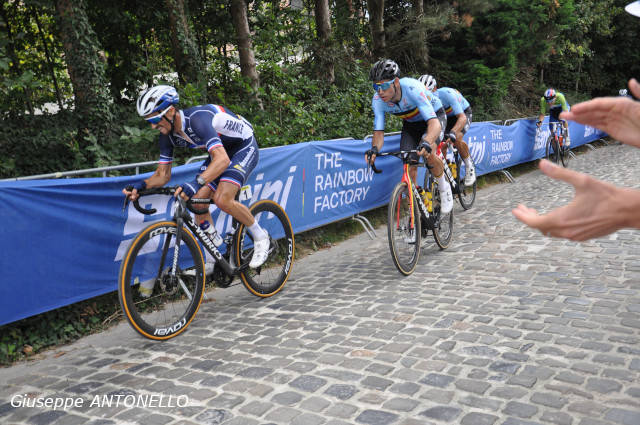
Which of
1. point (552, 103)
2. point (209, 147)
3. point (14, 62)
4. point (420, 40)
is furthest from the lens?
point (420, 40)

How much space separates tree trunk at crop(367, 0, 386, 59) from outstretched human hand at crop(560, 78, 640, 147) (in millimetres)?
15588

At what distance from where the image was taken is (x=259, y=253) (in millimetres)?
5426

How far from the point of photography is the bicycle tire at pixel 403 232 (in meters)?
5.87

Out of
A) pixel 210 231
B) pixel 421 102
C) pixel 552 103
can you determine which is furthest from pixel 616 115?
pixel 552 103

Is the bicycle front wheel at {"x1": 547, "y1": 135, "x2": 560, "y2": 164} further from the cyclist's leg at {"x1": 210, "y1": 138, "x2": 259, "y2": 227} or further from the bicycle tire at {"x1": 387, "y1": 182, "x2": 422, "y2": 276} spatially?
the cyclist's leg at {"x1": 210, "y1": 138, "x2": 259, "y2": 227}

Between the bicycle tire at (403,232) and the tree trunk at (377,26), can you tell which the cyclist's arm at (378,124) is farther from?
the tree trunk at (377,26)

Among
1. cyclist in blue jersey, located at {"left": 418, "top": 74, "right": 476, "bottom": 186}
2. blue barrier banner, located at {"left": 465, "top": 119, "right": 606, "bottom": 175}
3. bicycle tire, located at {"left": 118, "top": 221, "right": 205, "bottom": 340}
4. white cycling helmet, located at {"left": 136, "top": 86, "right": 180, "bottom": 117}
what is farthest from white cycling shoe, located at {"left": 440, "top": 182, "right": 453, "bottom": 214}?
blue barrier banner, located at {"left": 465, "top": 119, "right": 606, "bottom": 175}

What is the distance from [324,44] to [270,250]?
9531mm

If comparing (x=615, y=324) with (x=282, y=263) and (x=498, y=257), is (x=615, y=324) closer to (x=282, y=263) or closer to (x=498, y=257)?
(x=498, y=257)

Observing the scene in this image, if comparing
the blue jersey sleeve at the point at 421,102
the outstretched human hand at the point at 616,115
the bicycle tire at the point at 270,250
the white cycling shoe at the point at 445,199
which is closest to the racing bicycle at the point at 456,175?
the white cycling shoe at the point at 445,199

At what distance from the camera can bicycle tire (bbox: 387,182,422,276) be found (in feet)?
19.3

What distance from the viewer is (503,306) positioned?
4820mm

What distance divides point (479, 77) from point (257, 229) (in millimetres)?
14896

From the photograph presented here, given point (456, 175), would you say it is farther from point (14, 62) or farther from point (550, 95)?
point (14, 62)
